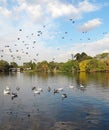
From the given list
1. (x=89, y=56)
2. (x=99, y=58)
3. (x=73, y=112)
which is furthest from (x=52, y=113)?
(x=89, y=56)

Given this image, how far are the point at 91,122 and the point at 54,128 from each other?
12.9ft

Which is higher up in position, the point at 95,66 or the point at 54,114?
the point at 95,66

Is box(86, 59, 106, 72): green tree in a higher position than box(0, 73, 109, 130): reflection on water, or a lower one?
higher

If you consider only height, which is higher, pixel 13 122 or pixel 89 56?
pixel 89 56

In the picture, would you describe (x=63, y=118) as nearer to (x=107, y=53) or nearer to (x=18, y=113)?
(x=18, y=113)

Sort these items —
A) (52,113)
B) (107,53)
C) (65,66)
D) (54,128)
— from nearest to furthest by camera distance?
(54,128), (52,113), (107,53), (65,66)

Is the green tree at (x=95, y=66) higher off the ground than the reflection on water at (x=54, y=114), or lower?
higher

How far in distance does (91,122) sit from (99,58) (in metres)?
150

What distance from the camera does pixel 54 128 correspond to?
25000mm

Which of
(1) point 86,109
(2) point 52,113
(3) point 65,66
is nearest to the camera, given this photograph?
(2) point 52,113

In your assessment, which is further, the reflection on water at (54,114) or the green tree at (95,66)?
the green tree at (95,66)

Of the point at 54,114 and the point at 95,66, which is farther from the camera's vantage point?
the point at 95,66

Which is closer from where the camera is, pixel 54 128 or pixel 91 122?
pixel 54 128

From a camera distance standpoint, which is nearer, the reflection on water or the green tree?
A: the reflection on water
